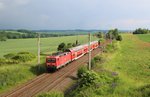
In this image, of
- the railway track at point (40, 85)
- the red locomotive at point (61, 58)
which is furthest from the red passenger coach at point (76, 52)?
the railway track at point (40, 85)

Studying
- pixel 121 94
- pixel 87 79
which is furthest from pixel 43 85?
pixel 121 94

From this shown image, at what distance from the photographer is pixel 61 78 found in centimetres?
3722

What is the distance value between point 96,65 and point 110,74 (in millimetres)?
10448

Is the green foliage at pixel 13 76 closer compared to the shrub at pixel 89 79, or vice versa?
the shrub at pixel 89 79

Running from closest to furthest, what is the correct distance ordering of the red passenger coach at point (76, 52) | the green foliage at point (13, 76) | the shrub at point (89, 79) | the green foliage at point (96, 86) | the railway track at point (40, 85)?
the green foliage at point (96, 86) < the shrub at point (89, 79) < the railway track at point (40, 85) < the green foliage at point (13, 76) < the red passenger coach at point (76, 52)

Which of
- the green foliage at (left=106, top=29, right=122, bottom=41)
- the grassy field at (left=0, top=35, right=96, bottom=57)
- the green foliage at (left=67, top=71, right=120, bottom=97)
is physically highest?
the green foliage at (left=106, top=29, right=122, bottom=41)

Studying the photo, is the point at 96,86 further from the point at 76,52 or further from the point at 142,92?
the point at 76,52

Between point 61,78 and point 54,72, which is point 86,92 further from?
point 54,72

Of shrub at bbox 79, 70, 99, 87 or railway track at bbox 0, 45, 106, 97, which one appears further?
railway track at bbox 0, 45, 106, 97

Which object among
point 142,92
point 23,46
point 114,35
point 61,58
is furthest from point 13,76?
point 114,35

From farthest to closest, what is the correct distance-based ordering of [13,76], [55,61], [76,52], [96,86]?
[76,52]
[55,61]
[13,76]
[96,86]

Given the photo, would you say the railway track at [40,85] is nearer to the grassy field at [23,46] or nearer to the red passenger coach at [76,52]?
the red passenger coach at [76,52]

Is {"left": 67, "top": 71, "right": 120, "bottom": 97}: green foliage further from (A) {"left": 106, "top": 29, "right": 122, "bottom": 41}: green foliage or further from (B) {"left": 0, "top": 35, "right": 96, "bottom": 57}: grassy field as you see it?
(A) {"left": 106, "top": 29, "right": 122, "bottom": 41}: green foliage

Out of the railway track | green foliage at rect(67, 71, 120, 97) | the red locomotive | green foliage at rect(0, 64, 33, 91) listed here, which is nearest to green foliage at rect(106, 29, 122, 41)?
the red locomotive
